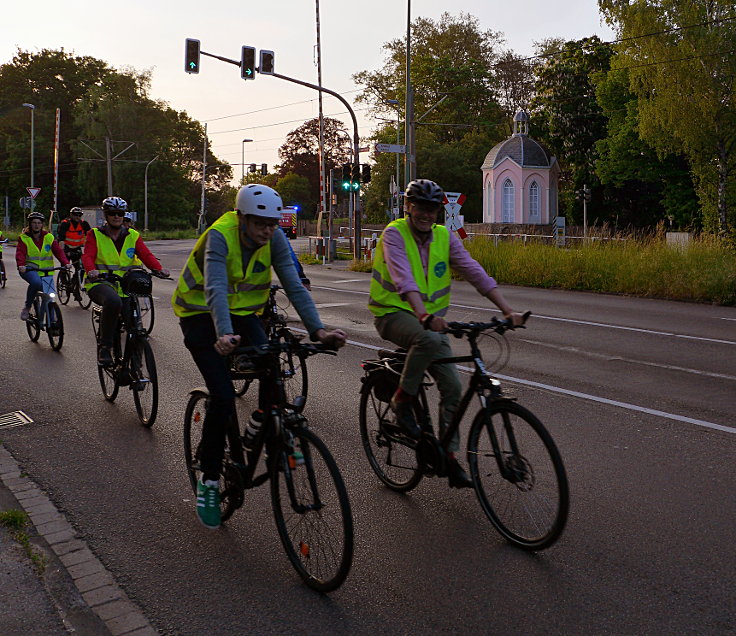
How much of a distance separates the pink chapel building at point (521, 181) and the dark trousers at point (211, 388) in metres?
52.1

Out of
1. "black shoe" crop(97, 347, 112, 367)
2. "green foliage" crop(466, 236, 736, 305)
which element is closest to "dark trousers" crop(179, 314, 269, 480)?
"black shoe" crop(97, 347, 112, 367)

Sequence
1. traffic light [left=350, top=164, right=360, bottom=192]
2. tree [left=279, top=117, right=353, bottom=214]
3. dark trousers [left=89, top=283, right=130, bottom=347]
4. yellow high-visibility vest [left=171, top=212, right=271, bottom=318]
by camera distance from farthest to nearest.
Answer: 1. tree [left=279, top=117, right=353, bottom=214]
2. traffic light [left=350, top=164, right=360, bottom=192]
3. dark trousers [left=89, top=283, right=130, bottom=347]
4. yellow high-visibility vest [left=171, top=212, right=271, bottom=318]

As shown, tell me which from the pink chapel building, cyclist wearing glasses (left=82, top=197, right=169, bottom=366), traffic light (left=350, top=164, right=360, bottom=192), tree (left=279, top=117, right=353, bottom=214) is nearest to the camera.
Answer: cyclist wearing glasses (left=82, top=197, right=169, bottom=366)

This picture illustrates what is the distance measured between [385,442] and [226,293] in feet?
5.00

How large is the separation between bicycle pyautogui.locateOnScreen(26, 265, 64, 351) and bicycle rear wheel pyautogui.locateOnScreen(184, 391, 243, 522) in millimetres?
6581

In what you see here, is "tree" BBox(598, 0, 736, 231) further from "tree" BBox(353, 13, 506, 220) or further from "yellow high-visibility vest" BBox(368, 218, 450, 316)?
"yellow high-visibility vest" BBox(368, 218, 450, 316)

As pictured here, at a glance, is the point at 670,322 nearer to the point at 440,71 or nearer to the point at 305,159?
the point at 440,71

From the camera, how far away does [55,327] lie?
36.4ft

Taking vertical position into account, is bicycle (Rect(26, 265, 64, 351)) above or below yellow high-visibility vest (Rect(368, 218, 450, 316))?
below

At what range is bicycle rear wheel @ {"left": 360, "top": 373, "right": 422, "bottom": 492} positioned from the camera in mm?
5004

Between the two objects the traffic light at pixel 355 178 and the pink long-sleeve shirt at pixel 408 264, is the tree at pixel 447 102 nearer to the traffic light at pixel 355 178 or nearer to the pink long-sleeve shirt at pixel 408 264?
the traffic light at pixel 355 178

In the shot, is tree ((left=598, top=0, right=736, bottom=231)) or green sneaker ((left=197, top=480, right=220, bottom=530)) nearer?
green sneaker ((left=197, top=480, right=220, bottom=530))

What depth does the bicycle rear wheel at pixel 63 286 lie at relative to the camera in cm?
1667

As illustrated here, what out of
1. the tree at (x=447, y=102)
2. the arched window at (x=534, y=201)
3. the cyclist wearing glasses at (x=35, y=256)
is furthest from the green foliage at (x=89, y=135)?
the cyclist wearing glasses at (x=35, y=256)
